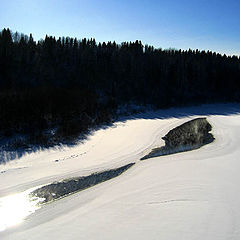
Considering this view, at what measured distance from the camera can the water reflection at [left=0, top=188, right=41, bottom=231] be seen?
9109 mm

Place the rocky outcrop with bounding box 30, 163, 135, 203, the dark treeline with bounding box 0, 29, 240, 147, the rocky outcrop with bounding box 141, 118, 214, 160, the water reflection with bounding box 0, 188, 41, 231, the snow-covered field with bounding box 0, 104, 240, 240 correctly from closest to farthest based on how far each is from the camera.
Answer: the snow-covered field with bounding box 0, 104, 240, 240
the water reflection with bounding box 0, 188, 41, 231
the rocky outcrop with bounding box 30, 163, 135, 203
the rocky outcrop with bounding box 141, 118, 214, 160
the dark treeline with bounding box 0, 29, 240, 147

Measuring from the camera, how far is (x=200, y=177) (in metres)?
12.9

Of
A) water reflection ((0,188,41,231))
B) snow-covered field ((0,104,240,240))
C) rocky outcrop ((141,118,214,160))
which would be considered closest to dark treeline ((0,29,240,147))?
snow-covered field ((0,104,240,240))

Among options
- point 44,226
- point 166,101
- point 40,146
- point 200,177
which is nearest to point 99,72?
point 166,101

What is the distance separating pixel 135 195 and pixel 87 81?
38.7m

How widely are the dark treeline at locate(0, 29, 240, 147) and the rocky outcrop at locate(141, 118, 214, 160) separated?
779 centimetres

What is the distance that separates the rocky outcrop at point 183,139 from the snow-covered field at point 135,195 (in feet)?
3.57

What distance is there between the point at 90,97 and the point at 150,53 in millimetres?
36307

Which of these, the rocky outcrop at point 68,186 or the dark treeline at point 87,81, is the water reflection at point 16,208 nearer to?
the rocky outcrop at point 68,186

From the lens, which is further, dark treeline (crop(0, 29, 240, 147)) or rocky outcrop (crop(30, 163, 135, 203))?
dark treeline (crop(0, 29, 240, 147))

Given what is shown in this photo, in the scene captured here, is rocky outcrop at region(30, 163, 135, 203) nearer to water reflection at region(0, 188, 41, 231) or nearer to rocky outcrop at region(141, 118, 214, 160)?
water reflection at region(0, 188, 41, 231)

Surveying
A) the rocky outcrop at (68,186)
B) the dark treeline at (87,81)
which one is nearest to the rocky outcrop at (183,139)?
the rocky outcrop at (68,186)

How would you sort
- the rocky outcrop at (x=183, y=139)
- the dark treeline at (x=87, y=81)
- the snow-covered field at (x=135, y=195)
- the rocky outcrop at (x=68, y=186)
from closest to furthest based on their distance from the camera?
the snow-covered field at (x=135, y=195) < the rocky outcrop at (x=68, y=186) < the rocky outcrop at (x=183, y=139) < the dark treeline at (x=87, y=81)

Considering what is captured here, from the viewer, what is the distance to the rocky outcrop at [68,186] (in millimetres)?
11560
